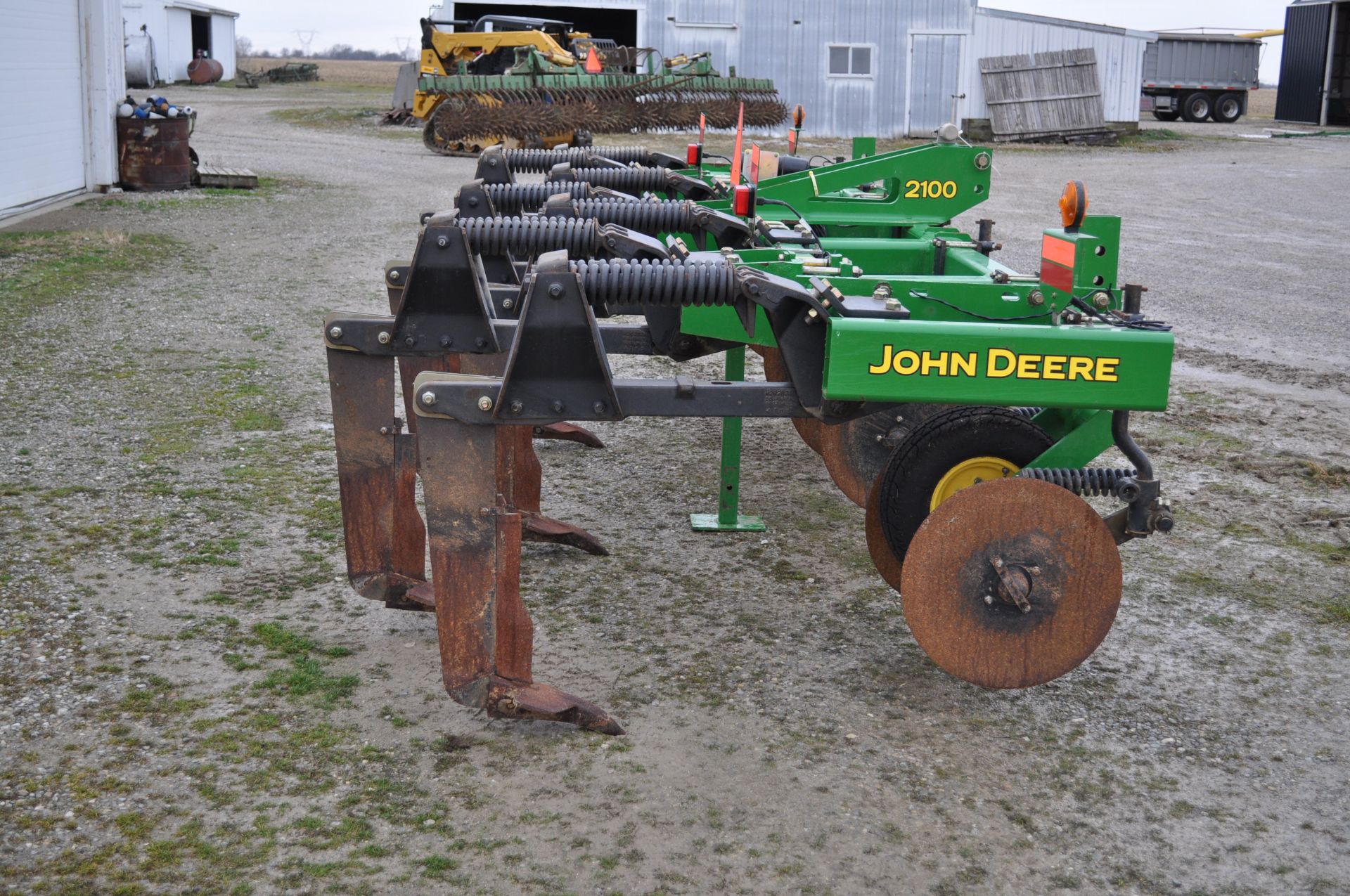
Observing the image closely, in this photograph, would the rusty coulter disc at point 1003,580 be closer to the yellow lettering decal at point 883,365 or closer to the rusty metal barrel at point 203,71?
the yellow lettering decal at point 883,365

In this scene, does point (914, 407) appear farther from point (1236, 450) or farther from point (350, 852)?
point (350, 852)

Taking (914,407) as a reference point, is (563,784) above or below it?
below

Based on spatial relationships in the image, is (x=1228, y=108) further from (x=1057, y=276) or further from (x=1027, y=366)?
(x=1027, y=366)

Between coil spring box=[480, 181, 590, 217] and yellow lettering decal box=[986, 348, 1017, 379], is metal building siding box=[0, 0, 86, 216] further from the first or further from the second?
yellow lettering decal box=[986, 348, 1017, 379]

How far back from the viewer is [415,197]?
15422mm

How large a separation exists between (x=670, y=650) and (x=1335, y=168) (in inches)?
782

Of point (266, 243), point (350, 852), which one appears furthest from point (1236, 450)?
point (266, 243)

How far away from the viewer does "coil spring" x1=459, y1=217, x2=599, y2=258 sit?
3.68 m

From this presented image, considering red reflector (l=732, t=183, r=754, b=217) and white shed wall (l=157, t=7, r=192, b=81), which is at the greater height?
white shed wall (l=157, t=7, r=192, b=81)

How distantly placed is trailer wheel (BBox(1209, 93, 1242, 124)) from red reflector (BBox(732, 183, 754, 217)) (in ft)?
108

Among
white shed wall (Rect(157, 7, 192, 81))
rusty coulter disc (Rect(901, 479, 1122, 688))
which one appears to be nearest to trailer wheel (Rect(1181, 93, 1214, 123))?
white shed wall (Rect(157, 7, 192, 81))

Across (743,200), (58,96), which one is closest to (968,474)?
(743,200)

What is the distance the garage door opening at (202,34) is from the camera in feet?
148

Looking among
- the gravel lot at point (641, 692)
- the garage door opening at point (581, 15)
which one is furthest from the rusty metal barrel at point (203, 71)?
the gravel lot at point (641, 692)
